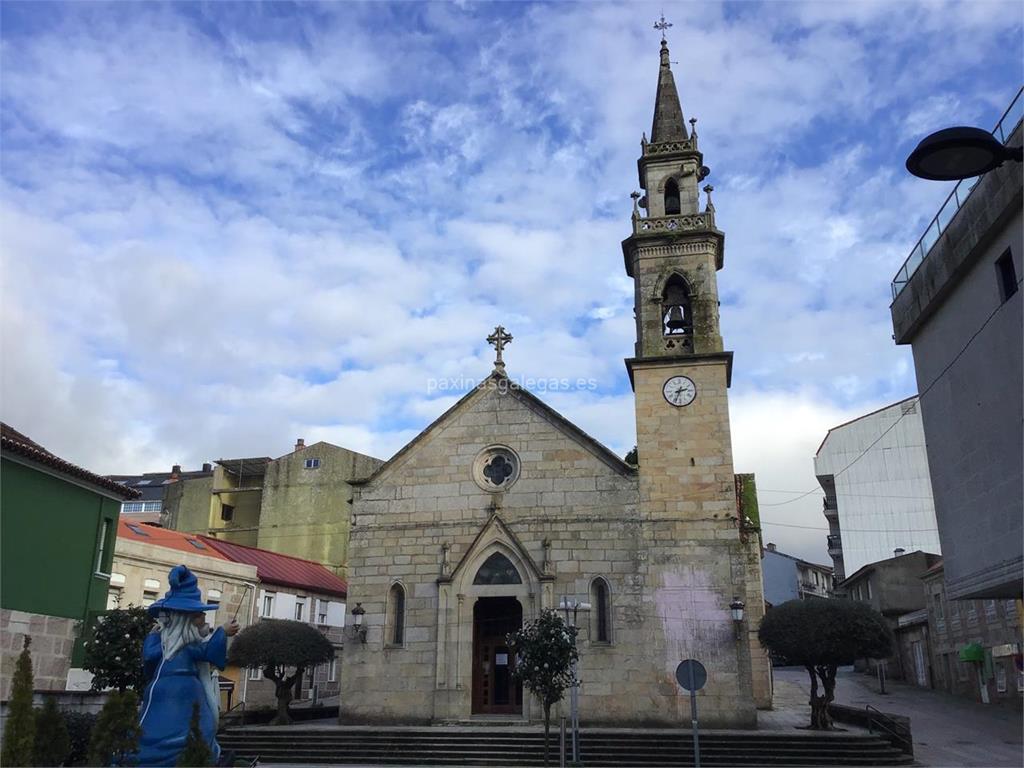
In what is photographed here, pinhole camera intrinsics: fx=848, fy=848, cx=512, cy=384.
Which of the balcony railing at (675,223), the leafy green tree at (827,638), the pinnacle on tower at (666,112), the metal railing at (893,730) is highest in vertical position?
the pinnacle on tower at (666,112)

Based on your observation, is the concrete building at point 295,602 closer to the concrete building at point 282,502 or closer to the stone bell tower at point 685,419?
the concrete building at point 282,502

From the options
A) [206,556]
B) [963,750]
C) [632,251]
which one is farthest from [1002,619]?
[206,556]

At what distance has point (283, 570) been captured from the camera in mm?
35812

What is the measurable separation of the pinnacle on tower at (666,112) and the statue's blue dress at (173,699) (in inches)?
913

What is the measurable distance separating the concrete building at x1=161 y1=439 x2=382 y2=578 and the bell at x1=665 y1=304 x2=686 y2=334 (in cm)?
2198

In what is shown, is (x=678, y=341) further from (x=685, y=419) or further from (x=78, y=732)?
(x=78, y=732)

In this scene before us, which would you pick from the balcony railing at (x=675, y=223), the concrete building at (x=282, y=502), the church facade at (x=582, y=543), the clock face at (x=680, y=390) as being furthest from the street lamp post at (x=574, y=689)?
the concrete building at (x=282, y=502)

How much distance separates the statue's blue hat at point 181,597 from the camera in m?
9.05

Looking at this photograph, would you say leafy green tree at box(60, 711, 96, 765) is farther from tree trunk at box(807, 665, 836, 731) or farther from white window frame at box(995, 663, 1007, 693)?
white window frame at box(995, 663, 1007, 693)

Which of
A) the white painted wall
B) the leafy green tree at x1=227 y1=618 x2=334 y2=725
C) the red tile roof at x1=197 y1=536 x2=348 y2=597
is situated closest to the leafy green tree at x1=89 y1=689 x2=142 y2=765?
the leafy green tree at x1=227 y1=618 x2=334 y2=725

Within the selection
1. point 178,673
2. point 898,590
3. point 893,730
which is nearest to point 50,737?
point 178,673

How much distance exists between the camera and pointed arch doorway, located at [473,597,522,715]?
76.9 ft

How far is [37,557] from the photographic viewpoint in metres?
17.4

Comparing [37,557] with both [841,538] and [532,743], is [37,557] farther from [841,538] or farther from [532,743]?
[841,538]
